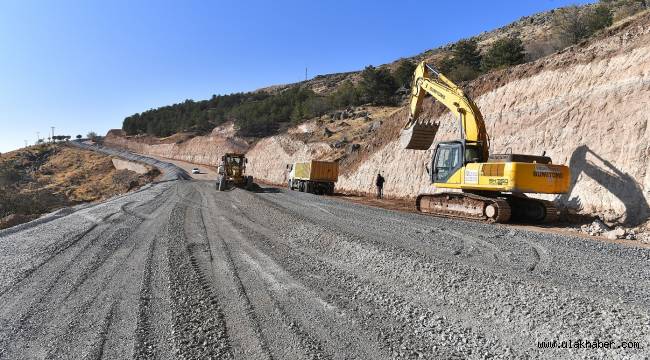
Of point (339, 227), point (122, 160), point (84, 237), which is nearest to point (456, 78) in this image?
point (339, 227)

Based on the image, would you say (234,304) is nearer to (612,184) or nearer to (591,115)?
(612,184)

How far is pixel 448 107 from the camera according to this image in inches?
734

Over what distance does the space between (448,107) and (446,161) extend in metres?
2.88

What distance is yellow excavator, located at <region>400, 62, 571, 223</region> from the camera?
14227mm

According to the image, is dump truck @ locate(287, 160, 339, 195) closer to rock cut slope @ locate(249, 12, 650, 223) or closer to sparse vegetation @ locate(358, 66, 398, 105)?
rock cut slope @ locate(249, 12, 650, 223)

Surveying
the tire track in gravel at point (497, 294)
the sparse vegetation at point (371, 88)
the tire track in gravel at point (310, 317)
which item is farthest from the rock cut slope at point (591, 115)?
the tire track in gravel at point (310, 317)

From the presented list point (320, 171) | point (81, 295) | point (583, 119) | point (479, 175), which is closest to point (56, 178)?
point (320, 171)

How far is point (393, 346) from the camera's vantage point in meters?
5.11

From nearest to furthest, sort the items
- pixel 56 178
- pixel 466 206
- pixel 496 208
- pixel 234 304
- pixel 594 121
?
pixel 234 304, pixel 496 208, pixel 466 206, pixel 594 121, pixel 56 178

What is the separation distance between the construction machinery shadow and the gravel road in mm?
5424

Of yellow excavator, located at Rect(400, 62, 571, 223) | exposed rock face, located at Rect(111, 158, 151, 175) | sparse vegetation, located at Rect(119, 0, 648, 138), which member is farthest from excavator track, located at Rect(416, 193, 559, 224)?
exposed rock face, located at Rect(111, 158, 151, 175)

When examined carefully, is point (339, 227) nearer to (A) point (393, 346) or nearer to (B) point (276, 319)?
(B) point (276, 319)

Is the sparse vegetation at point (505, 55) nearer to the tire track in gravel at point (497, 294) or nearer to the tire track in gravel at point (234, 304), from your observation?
the tire track in gravel at point (497, 294)

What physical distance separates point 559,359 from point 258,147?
6227 centimetres
